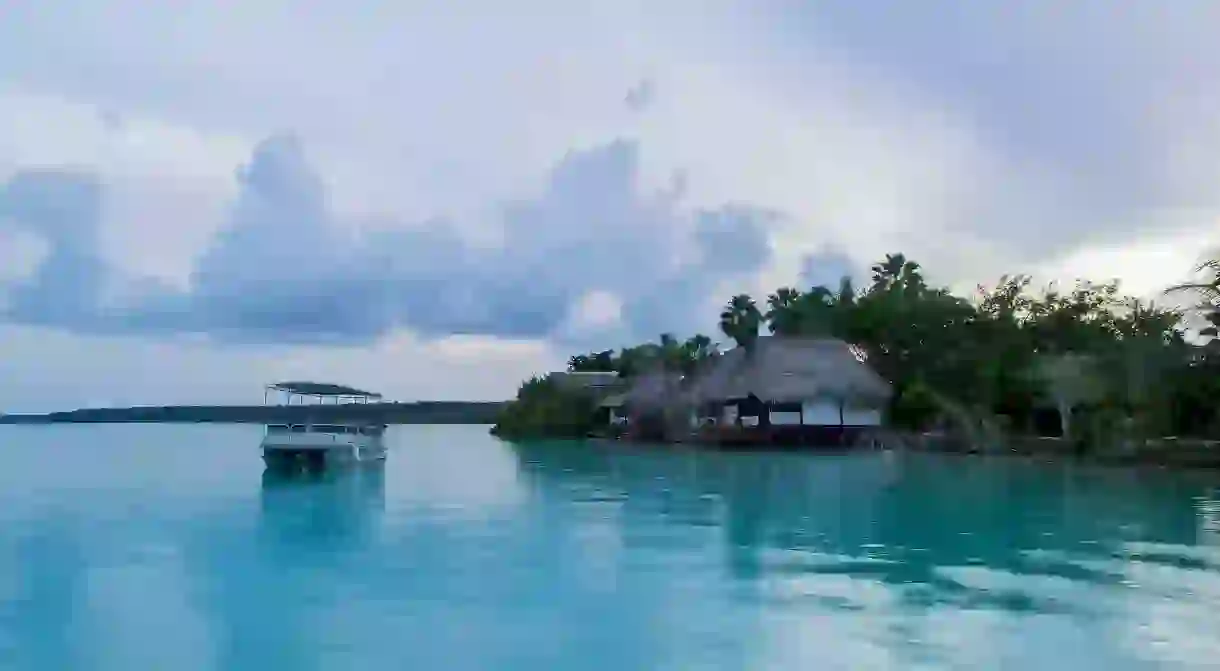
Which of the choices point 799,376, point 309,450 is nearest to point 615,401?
point 799,376

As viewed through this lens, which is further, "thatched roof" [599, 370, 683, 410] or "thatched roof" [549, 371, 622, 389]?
"thatched roof" [549, 371, 622, 389]

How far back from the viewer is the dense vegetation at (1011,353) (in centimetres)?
2552

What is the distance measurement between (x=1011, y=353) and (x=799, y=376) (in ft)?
20.5

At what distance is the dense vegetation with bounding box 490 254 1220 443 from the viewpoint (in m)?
25.5

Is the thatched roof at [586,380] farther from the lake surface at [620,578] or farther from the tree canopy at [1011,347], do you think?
the lake surface at [620,578]

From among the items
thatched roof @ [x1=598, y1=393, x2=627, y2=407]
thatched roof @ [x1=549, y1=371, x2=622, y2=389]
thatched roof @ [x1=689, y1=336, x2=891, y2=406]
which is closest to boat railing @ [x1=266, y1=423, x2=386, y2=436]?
thatched roof @ [x1=689, y1=336, x2=891, y2=406]

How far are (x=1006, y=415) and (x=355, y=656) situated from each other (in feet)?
90.7

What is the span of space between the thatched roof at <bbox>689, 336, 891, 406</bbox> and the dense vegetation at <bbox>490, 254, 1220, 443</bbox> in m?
1.39

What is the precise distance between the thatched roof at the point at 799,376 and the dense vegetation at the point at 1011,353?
1390mm

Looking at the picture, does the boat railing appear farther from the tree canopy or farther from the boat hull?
the tree canopy

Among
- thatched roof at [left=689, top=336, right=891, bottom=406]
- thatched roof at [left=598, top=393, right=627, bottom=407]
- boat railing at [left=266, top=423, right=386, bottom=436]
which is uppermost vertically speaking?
thatched roof at [left=689, top=336, right=891, bottom=406]

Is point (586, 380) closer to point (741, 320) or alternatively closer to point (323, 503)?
point (741, 320)

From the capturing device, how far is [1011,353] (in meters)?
32.4

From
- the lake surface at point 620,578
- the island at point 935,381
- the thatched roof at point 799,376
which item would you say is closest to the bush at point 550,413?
the island at point 935,381
